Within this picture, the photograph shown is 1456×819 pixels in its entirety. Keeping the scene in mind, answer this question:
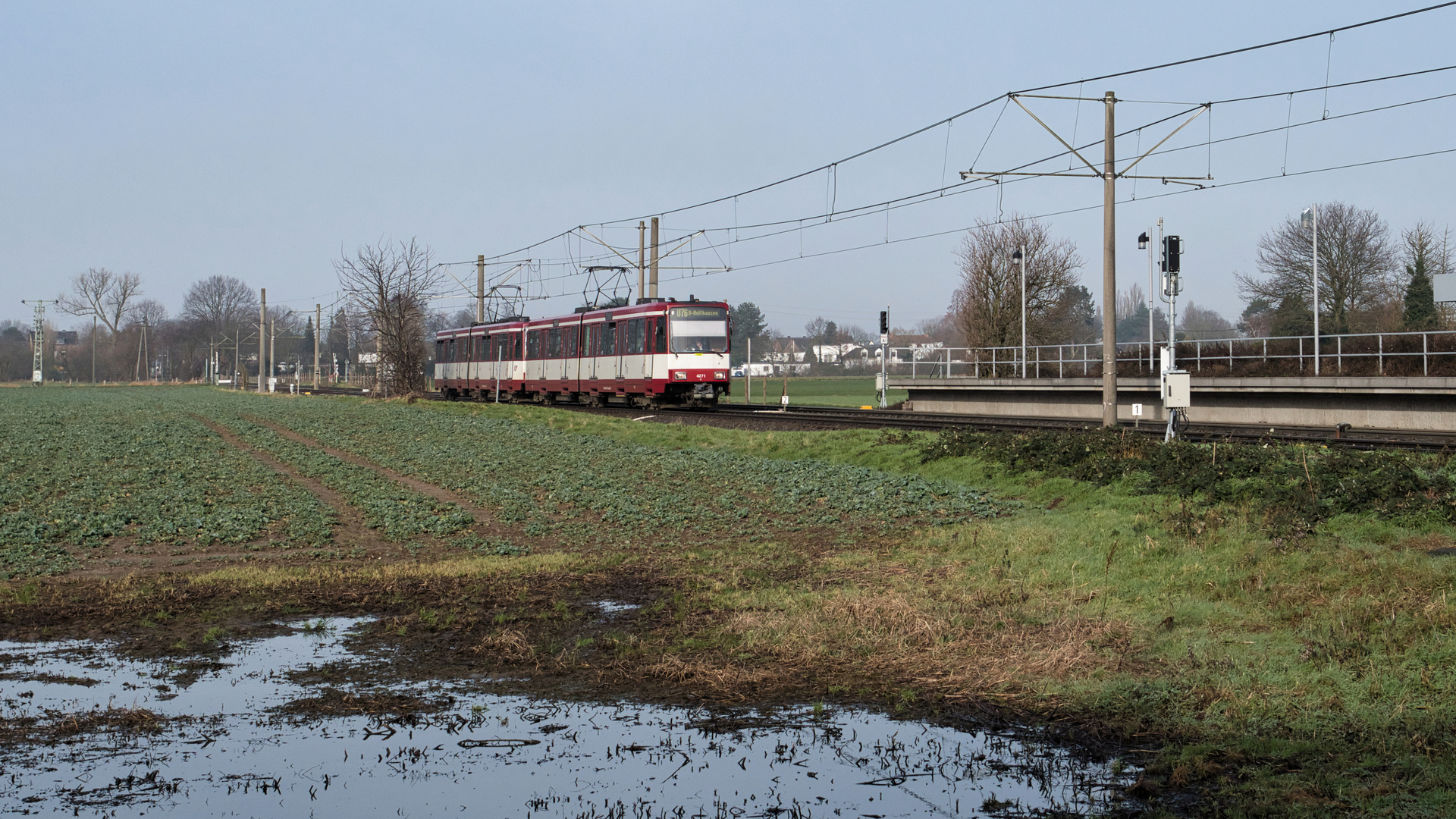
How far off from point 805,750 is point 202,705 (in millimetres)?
3599

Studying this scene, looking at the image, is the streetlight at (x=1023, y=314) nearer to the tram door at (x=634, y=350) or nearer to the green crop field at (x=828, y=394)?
the green crop field at (x=828, y=394)

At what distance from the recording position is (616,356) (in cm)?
4156

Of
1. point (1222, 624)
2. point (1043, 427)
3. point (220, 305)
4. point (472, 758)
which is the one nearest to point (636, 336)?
point (1043, 427)

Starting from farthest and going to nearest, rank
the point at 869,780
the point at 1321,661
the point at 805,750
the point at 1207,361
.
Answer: the point at 1207,361
the point at 1321,661
the point at 805,750
the point at 869,780

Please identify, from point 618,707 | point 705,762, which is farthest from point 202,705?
point 705,762

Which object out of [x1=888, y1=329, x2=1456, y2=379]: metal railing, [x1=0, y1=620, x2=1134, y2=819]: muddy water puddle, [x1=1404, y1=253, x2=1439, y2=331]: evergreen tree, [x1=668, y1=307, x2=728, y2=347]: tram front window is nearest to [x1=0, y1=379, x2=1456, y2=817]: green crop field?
[x1=0, y1=620, x2=1134, y2=819]: muddy water puddle

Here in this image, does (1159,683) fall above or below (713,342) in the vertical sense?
below

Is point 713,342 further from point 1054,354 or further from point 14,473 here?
point 14,473

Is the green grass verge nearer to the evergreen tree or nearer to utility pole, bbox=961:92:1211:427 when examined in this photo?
utility pole, bbox=961:92:1211:427

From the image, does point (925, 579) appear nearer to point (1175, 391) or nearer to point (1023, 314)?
point (1175, 391)

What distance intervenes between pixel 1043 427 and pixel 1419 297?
26353 mm

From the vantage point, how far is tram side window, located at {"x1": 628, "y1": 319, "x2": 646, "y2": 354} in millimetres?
39281

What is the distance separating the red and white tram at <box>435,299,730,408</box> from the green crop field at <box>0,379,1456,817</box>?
56.5ft

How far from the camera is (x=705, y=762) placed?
6.01 meters
